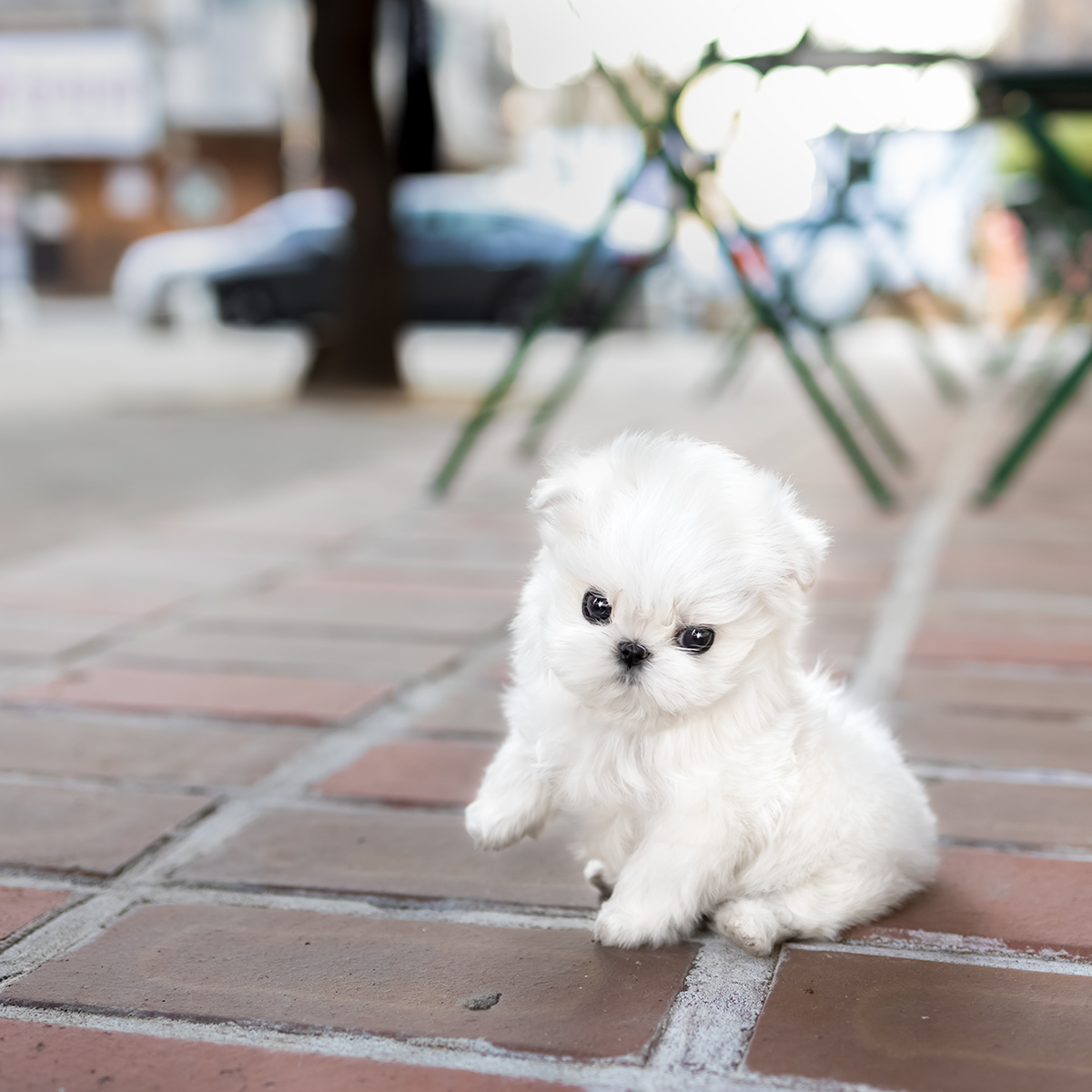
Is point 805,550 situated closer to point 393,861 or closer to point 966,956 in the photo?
point 966,956

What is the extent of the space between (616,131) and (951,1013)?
10.2 metres

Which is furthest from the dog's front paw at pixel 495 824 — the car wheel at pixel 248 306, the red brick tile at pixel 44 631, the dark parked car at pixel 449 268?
the car wheel at pixel 248 306

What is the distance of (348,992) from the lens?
141cm

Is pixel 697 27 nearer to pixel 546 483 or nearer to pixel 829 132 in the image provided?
pixel 829 132

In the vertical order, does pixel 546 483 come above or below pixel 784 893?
above

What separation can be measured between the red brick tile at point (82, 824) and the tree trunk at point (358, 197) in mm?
6139

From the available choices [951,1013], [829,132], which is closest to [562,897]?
[951,1013]

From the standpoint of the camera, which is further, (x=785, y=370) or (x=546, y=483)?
(x=785, y=370)

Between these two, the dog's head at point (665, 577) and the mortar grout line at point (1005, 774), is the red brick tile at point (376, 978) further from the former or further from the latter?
the mortar grout line at point (1005, 774)

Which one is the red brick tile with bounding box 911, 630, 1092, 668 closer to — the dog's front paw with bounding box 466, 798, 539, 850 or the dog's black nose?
the dog's front paw with bounding box 466, 798, 539, 850

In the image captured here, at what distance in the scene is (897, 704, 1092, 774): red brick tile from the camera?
2102 mm

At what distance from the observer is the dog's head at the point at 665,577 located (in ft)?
4.29

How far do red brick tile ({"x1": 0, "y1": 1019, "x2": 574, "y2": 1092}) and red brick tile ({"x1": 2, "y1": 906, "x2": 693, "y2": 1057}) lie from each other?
0.06 metres

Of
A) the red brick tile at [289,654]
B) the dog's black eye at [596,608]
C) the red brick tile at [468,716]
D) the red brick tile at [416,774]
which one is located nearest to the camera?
the dog's black eye at [596,608]
